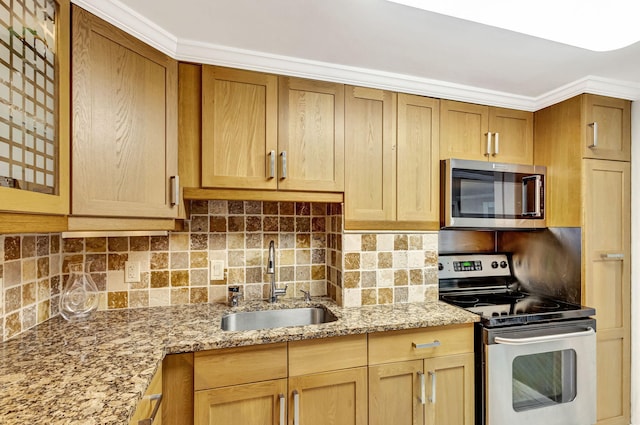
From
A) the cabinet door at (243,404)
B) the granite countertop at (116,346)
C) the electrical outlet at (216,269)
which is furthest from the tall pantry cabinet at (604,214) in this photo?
the electrical outlet at (216,269)

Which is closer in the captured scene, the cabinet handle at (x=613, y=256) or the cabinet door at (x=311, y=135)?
the cabinet door at (x=311, y=135)

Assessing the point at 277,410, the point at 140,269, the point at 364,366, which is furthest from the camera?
the point at 140,269

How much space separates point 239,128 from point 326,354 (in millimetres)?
1180

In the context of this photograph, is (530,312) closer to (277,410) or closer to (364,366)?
(364,366)

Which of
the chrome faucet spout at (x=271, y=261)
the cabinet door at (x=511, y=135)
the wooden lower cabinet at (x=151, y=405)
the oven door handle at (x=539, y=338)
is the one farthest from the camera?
the cabinet door at (x=511, y=135)

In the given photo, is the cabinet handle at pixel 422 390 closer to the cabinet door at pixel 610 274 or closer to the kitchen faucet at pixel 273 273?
the kitchen faucet at pixel 273 273

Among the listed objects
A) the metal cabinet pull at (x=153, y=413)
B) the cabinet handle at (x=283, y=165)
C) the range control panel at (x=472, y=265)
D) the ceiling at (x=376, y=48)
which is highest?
the ceiling at (x=376, y=48)

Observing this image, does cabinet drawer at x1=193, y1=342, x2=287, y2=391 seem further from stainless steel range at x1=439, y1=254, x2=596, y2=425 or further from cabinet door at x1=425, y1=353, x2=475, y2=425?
stainless steel range at x1=439, y1=254, x2=596, y2=425

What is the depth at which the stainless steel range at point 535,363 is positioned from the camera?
173cm

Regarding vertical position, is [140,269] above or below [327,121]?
below

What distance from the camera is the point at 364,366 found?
1.61 meters

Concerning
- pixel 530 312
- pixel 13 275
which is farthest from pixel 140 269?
pixel 530 312

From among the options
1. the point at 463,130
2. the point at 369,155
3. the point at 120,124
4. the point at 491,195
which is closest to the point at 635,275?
the point at 491,195

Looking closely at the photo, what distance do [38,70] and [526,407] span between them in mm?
2566
